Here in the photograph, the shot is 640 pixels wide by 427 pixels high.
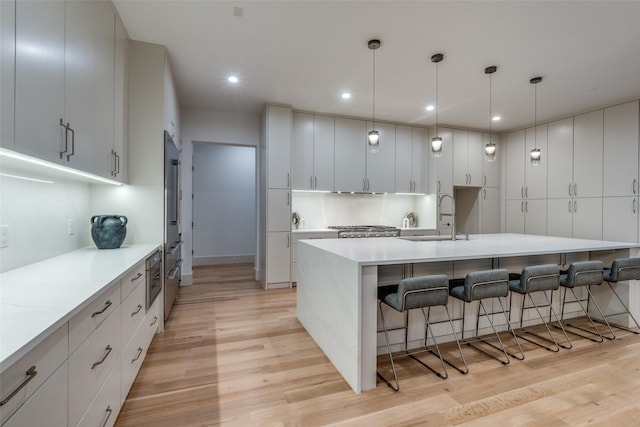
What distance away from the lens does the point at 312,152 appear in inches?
192

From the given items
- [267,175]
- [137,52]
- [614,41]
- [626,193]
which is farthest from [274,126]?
[626,193]

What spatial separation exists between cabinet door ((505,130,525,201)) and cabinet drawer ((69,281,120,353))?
21.1 ft

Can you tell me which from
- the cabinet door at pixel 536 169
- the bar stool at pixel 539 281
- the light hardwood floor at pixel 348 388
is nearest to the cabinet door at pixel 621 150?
the cabinet door at pixel 536 169

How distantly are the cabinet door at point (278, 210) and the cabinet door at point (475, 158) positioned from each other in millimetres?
3621

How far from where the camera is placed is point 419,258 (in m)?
2.14

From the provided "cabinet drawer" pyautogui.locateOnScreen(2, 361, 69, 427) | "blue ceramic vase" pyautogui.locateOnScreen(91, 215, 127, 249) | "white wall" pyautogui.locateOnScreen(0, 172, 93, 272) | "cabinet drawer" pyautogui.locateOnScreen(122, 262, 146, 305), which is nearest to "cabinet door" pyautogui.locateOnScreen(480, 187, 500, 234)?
"cabinet drawer" pyautogui.locateOnScreen(122, 262, 146, 305)

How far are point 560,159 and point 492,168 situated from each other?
1.11 meters

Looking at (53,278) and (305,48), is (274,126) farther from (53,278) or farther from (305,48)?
(53,278)

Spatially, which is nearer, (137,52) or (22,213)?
(22,213)

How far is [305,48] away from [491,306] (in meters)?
3.11

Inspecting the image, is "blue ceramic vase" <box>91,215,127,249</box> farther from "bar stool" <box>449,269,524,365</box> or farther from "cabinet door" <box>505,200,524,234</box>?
"cabinet door" <box>505,200,524,234</box>

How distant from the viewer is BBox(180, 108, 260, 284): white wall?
15.3 ft

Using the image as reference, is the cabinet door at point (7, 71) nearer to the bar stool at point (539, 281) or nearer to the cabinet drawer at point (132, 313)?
the cabinet drawer at point (132, 313)

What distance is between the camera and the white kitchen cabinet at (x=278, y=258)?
4543mm
